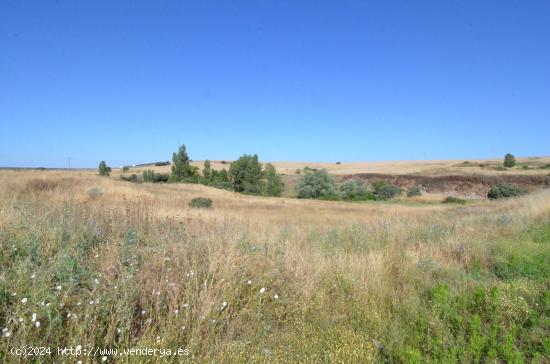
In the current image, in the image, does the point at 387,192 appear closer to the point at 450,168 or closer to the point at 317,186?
the point at 317,186

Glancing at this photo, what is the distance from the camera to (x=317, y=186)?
52844mm

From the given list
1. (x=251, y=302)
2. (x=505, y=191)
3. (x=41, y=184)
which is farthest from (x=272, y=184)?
(x=251, y=302)

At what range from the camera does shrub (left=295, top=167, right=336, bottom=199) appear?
52.3m

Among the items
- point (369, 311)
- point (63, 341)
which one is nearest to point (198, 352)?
point (63, 341)

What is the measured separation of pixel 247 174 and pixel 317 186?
14.3 m

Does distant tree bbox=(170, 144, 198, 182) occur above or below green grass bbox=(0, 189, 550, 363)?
above

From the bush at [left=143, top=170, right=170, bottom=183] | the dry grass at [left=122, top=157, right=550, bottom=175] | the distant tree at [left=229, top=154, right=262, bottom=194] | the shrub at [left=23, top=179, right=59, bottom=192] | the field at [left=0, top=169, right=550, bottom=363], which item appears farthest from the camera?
the dry grass at [left=122, top=157, right=550, bottom=175]

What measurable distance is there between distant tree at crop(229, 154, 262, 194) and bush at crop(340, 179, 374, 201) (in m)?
15.3

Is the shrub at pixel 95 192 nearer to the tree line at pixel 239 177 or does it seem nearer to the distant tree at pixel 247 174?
the tree line at pixel 239 177

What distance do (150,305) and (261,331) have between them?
115 cm

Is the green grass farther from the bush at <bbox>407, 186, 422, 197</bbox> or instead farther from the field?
the bush at <bbox>407, 186, 422, 197</bbox>

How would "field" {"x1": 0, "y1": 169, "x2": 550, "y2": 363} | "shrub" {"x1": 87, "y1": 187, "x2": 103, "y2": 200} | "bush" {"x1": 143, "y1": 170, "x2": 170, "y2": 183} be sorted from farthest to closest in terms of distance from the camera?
1. "bush" {"x1": 143, "y1": 170, "x2": 170, "y2": 183}
2. "shrub" {"x1": 87, "y1": 187, "x2": 103, "y2": 200}
3. "field" {"x1": 0, "y1": 169, "x2": 550, "y2": 363}

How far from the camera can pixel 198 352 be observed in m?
2.75

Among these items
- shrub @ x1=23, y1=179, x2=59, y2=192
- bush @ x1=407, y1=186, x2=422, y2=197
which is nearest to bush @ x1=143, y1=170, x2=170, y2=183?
shrub @ x1=23, y1=179, x2=59, y2=192
